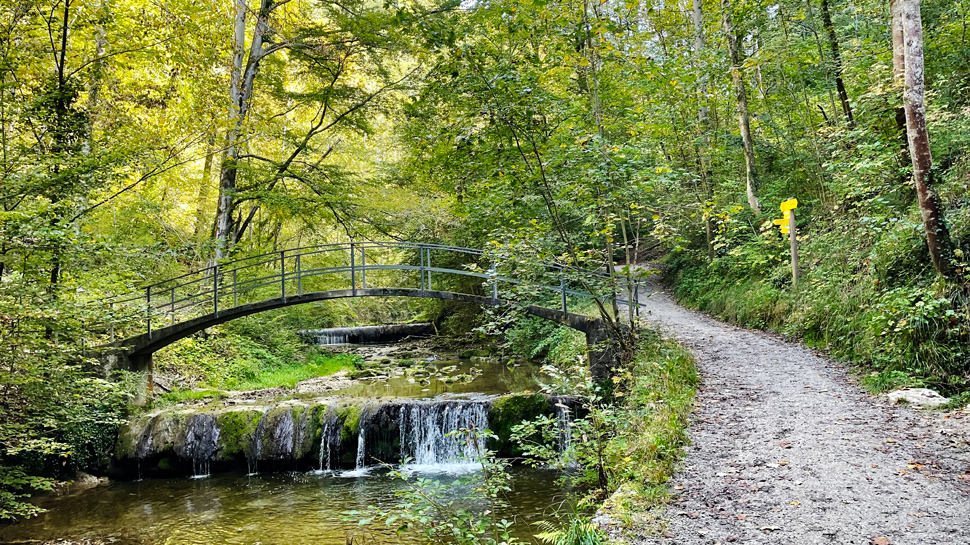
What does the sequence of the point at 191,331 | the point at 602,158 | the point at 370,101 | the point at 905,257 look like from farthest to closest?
the point at 370,101
the point at 191,331
the point at 905,257
the point at 602,158

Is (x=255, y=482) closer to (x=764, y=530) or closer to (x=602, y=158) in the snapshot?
(x=602, y=158)

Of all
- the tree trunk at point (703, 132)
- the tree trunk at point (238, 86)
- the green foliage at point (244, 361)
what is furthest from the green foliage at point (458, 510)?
the tree trunk at point (703, 132)

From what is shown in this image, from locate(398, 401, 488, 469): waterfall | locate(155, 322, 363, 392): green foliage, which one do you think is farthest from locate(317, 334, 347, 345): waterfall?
locate(398, 401, 488, 469): waterfall

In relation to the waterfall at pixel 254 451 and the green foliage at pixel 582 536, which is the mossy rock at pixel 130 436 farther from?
the green foliage at pixel 582 536

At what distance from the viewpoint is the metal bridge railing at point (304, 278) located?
9.23m

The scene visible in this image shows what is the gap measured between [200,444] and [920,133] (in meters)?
12.6

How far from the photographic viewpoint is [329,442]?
10.7 metres

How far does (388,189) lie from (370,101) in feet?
8.33

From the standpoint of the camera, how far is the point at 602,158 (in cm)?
746

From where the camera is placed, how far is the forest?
713 centimetres

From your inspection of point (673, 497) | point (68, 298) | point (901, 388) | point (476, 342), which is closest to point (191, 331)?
point (68, 298)

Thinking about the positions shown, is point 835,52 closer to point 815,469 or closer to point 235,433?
point 815,469

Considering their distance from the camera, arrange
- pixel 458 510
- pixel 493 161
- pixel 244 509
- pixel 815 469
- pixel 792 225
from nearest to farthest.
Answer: pixel 815 469
pixel 458 510
pixel 493 161
pixel 244 509
pixel 792 225

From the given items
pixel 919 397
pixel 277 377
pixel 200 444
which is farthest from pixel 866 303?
pixel 277 377
